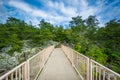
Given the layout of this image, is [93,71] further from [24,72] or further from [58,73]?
[58,73]

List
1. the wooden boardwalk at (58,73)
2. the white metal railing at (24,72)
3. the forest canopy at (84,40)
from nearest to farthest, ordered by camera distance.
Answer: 1. the white metal railing at (24,72)
2. the wooden boardwalk at (58,73)
3. the forest canopy at (84,40)

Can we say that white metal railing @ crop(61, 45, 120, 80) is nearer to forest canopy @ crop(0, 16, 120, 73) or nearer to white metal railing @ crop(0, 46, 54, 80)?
white metal railing @ crop(0, 46, 54, 80)

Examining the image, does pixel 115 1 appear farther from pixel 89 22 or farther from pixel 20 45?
pixel 20 45

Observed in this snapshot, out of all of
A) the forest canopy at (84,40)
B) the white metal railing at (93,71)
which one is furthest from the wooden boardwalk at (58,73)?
the forest canopy at (84,40)

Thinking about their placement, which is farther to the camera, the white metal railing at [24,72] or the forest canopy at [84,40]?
the forest canopy at [84,40]

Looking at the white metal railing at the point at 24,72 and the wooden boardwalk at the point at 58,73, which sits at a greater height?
the white metal railing at the point at 24,72

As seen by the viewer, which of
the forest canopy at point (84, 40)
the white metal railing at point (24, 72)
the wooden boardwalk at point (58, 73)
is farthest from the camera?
the forest canopy at point (84, 40)

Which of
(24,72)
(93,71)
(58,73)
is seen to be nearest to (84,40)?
(58,73)

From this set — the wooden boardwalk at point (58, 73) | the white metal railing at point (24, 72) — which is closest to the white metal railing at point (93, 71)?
the wooden boardwalk at point (58, 73)

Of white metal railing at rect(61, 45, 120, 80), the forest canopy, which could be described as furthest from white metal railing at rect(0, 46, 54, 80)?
the forest canopy

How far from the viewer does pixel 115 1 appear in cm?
10894

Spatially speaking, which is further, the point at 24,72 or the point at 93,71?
the point at 93,71

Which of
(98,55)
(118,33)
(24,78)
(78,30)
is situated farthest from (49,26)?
(24,78)

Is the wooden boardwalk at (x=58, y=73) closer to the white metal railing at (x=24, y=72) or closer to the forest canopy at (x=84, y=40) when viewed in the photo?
the white metal railing at (x=24, y=72)
